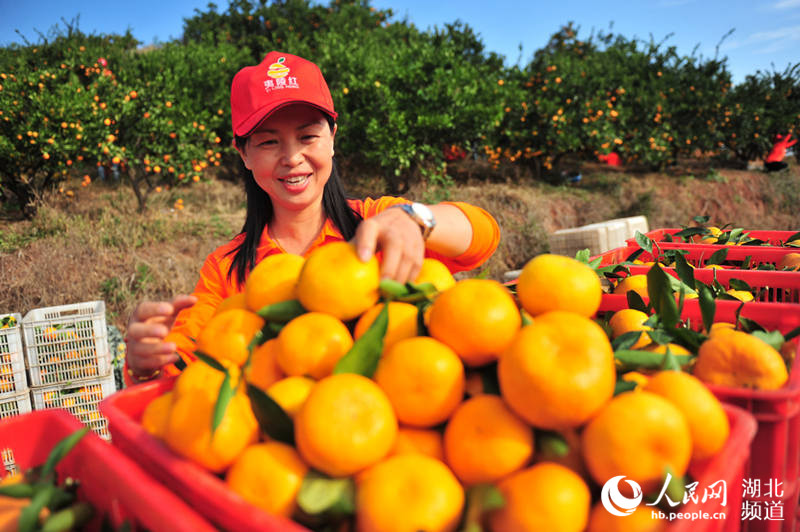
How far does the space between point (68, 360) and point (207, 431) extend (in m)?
3.02

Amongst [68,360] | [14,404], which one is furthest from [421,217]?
[14,404]

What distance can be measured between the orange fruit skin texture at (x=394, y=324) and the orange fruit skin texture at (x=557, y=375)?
20cm

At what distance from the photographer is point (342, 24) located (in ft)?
51.9

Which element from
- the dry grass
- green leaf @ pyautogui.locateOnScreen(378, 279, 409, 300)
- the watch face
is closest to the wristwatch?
the watch face

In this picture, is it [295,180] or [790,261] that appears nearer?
[295,180]

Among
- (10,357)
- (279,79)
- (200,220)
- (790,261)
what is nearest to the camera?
(279,79)

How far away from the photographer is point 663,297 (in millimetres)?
1140

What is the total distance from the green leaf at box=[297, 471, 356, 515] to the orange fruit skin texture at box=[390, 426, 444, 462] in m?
0.09

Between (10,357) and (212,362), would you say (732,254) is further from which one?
(10,357)

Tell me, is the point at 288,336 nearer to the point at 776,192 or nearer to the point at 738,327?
the point at 738,327

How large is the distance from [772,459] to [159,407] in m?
1.06

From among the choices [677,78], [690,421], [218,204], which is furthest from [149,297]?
[677,78]

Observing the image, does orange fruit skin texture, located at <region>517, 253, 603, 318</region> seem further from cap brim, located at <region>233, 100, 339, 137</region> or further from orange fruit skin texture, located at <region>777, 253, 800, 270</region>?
orange fruit skin texture, located at <region>777, 253, 800, 270</region>

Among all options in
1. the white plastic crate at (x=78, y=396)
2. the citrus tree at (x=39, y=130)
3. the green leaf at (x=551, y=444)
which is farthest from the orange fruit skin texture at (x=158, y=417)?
the citrus tree at (x=39, y=130)
